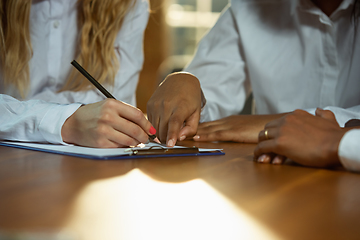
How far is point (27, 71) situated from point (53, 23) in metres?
0.20

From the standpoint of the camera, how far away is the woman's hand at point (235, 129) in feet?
2.66

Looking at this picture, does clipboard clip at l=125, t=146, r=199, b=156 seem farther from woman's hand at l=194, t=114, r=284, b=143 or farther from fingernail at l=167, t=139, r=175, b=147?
woman's hand at l=194, t=114, r=284, b=143

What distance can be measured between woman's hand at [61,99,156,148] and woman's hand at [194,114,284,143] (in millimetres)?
222

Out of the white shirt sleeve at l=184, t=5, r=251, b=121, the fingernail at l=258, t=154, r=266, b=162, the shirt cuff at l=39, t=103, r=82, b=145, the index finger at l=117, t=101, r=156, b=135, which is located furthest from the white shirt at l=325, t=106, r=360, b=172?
the white shirt sleeve at l=184, t=5, r=251, b=121

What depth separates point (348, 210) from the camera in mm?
305

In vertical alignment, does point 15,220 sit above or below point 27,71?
below

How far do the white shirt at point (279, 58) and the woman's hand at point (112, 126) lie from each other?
0.52 meters

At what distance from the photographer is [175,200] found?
0.33 meters

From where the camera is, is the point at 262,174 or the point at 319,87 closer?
the point at 262,174

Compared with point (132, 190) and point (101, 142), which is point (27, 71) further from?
point (132, 190)

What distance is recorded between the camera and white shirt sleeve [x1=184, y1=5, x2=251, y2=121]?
51.7 inches

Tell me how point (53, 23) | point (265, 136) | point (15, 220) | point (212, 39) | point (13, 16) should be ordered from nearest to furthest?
point (15, 220) → point (265, 136) → point (13, 16) → point (53, 23) → point (212, 39)

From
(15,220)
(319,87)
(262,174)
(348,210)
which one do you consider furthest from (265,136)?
(319,87)

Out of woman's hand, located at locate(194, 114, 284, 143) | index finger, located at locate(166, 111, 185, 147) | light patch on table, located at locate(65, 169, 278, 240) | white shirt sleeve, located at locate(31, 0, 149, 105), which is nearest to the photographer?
light patch on table, located at locate(65, 169, 278, 240)
